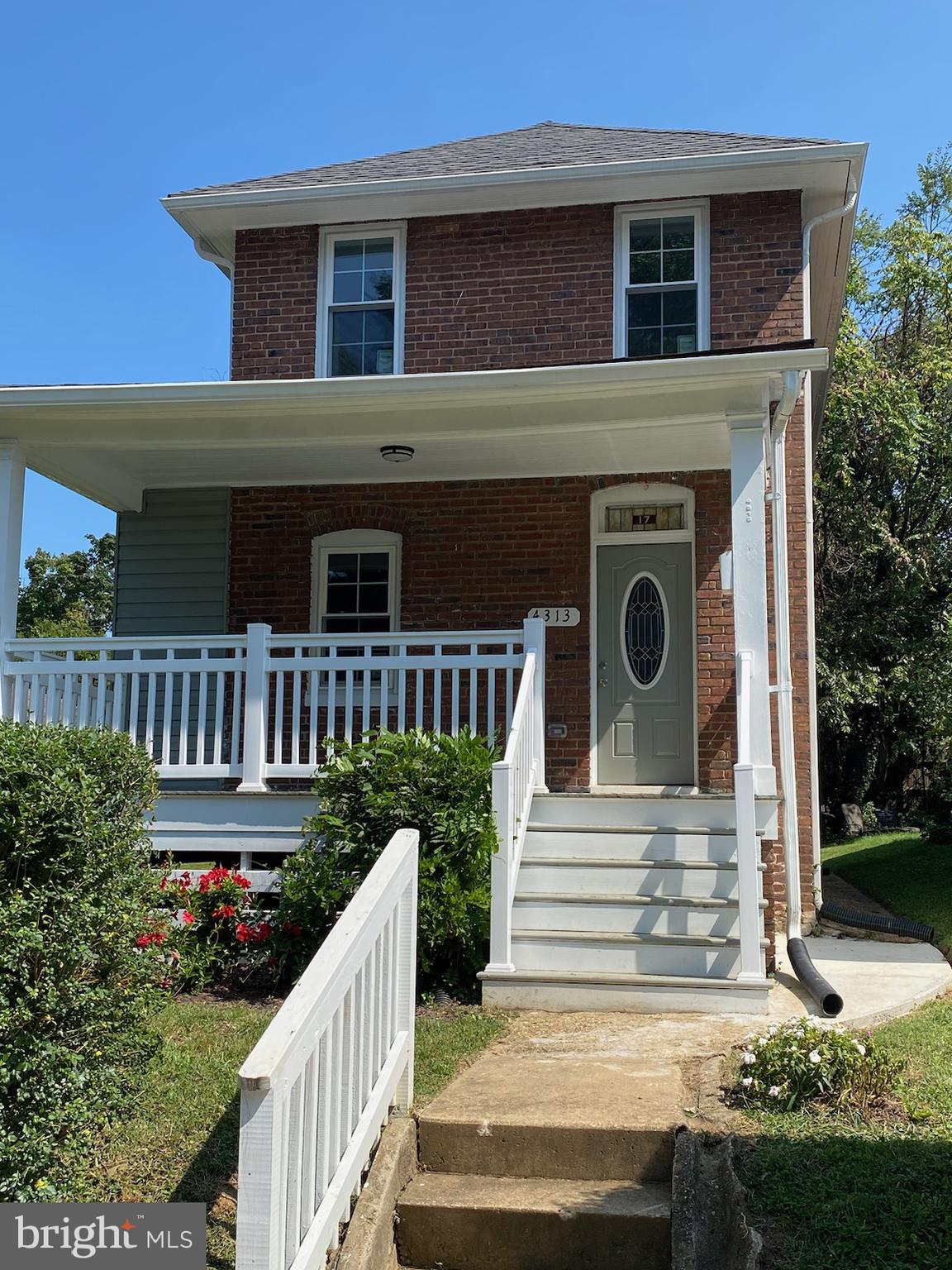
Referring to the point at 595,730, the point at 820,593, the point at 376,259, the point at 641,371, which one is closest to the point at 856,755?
the point at 820,593

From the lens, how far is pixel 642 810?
7.72 meters

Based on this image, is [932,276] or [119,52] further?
[932,276]

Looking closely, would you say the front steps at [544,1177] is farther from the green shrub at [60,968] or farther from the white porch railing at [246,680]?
the white porch railing at [246,680]

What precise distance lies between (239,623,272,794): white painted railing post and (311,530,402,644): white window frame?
2.45 meters

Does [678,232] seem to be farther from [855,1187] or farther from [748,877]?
[855,1187]

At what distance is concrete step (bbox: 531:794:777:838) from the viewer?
759 cm

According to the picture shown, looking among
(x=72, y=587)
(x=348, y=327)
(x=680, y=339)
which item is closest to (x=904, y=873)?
(x=680, y=339)

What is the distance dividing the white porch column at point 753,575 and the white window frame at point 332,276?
4455mm

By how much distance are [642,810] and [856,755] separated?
42.5 feet

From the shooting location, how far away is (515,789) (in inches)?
281

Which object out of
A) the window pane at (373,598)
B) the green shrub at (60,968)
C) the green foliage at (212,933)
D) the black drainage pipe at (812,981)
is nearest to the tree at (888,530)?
the window pane at (373,598)

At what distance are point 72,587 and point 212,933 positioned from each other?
29.1 m

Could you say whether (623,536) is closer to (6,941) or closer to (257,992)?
(257,992)

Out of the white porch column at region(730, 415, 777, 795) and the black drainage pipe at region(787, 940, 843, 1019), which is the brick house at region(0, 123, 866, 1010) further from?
the black drainage pipe at region(787, 940, 843, 1019)
